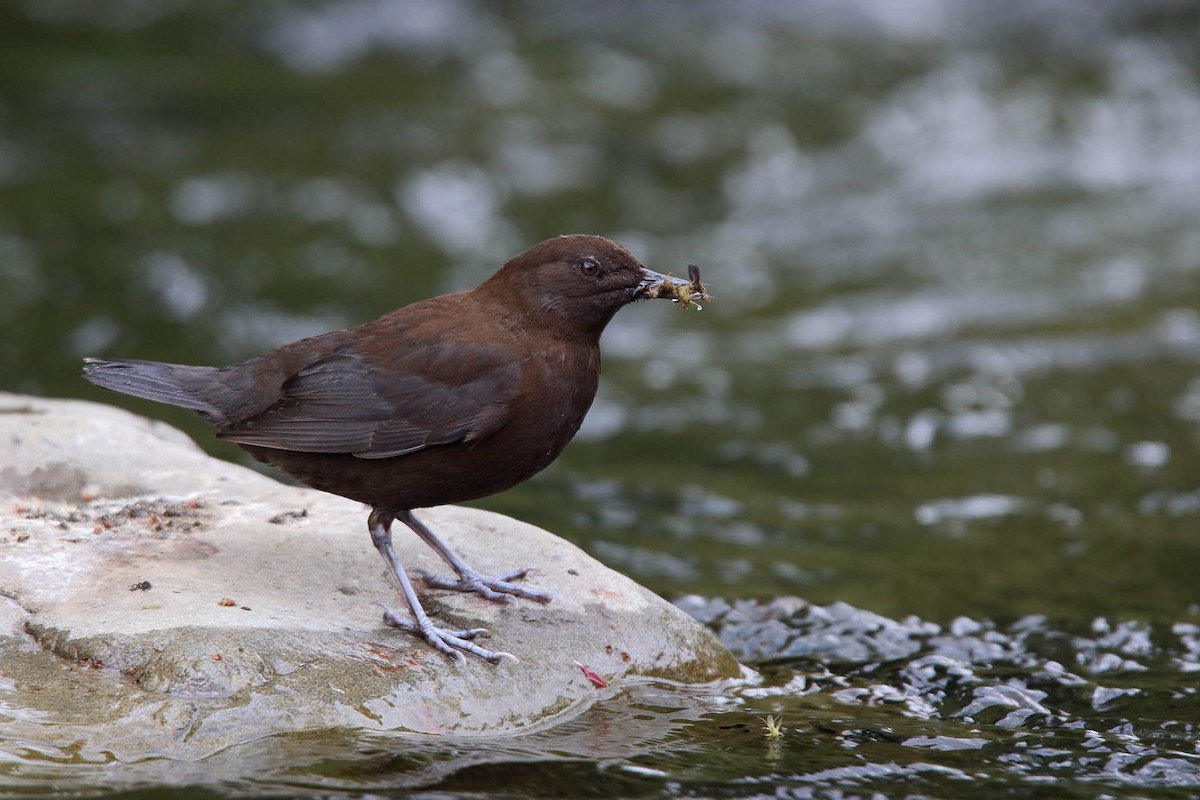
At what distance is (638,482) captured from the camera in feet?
23.4

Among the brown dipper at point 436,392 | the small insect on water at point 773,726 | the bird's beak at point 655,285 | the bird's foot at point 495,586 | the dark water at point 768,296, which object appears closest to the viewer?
the small insect on water at point 773,726

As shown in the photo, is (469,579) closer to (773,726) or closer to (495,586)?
(495,586)

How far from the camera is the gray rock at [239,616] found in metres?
3.41

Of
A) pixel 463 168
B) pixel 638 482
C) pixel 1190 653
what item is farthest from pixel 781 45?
pixel 1190 653

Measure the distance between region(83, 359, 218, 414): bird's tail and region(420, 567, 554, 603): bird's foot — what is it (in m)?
0.92

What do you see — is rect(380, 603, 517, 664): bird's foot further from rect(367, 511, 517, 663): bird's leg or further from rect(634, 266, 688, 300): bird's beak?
rect(634, 266, 688, 300): bird's beak

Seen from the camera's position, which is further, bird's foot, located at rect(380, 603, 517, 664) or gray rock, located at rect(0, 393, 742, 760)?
bird's foot, located at rect(380, 603, 517, 664)

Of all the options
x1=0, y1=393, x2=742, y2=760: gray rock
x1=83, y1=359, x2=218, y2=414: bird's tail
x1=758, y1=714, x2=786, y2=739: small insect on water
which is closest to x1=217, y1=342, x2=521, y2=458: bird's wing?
x1=83, y1=359, x2=218, y2=414: bird's tail

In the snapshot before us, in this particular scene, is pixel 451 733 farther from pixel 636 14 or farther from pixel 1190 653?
pixel 636 14

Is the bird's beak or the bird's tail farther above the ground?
the bird's beak

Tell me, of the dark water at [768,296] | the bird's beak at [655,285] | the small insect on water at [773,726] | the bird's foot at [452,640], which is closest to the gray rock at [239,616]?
the bird's foot at [452,640]

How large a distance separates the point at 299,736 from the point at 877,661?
2119 mm

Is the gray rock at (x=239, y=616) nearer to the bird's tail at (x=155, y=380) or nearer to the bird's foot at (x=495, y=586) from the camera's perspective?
the bird's foot at (x=495, y=586)

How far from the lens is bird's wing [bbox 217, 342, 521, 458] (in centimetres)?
405
